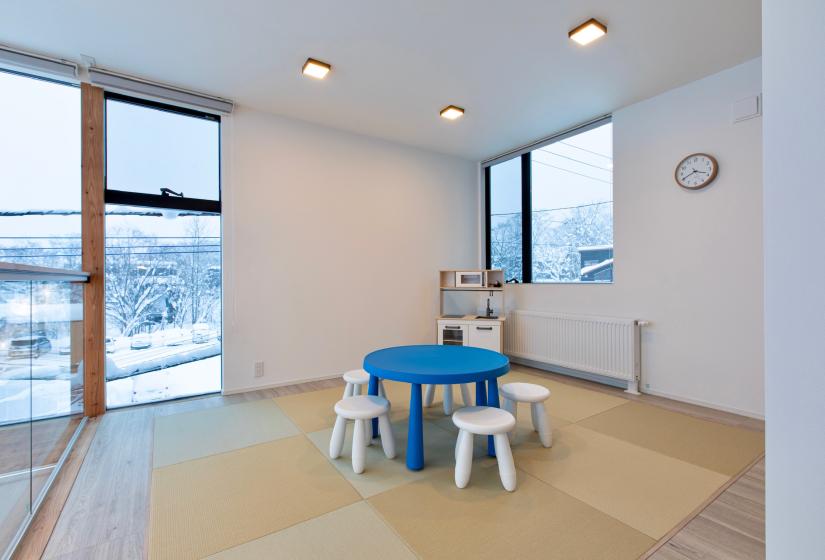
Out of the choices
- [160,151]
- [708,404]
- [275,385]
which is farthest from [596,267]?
[160,151]

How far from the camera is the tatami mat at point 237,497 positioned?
5.55 feet

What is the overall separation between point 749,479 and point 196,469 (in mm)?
3276

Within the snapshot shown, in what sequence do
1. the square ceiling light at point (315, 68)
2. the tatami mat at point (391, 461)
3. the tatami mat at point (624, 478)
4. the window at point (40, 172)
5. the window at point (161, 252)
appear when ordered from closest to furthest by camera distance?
the tatami mat at point (624, 478) < the tatami mat at point (391, 461) < the window at point (40, 172) < the square ceiling light at point (315, 68) < the window at point (161, 252)

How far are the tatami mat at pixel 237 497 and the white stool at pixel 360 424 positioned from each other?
4.9 inches

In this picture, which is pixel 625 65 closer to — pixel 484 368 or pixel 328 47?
pixel 328 47

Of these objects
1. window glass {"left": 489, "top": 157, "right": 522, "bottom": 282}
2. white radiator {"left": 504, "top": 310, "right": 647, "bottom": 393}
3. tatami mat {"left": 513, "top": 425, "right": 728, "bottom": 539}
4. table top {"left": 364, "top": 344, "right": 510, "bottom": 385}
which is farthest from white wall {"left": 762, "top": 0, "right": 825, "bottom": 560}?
window glass {"left": 489, "top": 157, "right": 522, "bottom": 282}

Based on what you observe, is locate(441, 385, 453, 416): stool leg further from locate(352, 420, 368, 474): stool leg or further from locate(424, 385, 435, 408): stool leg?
locate(352, 420, 368, 474): stool leg

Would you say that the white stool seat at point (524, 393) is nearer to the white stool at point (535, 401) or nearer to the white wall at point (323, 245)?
the white stool at point (535, 401)

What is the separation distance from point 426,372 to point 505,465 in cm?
66

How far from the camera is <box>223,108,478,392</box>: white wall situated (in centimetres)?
388

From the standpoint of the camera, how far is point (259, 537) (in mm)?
1685

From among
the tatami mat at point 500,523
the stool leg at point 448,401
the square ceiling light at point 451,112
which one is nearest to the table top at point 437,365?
the stool leg at point 448,401

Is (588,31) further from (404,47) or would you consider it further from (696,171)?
(696,171)

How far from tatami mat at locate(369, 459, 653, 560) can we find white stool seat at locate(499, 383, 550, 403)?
0.55 m
